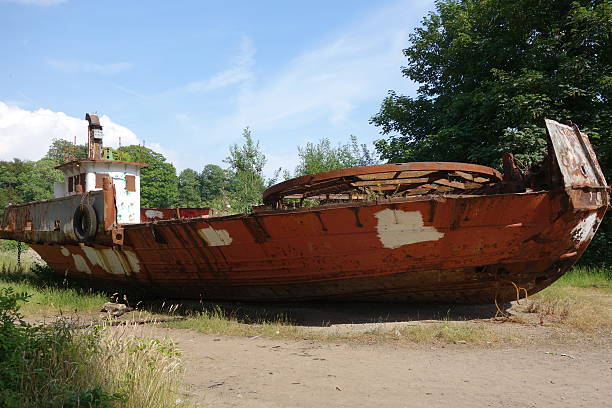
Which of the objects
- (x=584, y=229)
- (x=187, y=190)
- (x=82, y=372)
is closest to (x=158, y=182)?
(x=187, y=190)

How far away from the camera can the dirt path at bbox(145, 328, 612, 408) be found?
3.24 metres

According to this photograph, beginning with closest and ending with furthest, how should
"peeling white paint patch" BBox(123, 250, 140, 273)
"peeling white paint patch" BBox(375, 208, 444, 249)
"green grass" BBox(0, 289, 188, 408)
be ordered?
"green grass" BBox(0, 289, 188, 408) → "peeling white paint patch" BBox(375, 208, 444, 249) → "peeling white paint patch" BBox(123, 250, 140, 273)

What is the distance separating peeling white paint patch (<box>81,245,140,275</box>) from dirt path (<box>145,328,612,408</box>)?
3673 millimetres

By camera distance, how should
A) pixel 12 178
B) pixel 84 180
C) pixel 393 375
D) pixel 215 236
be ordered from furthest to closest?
pixel 12 178, pixel 84 180, pixel 215 236, pixel 393 375

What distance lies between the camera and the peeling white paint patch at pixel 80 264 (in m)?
9.58

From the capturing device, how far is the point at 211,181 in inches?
3364

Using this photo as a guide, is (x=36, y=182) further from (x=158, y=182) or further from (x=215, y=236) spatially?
(x=215, y=236)

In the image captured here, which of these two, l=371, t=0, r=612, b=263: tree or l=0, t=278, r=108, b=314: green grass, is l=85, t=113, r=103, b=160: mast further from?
l=371, t=0, r=612, b=263: tree

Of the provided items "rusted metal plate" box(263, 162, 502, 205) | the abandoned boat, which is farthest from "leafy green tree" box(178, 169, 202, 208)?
"rusted metal plate" box(263, 162, 502, 205)

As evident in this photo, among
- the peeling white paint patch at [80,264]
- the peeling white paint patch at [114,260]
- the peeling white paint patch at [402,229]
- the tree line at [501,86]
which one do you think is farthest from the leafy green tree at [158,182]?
the peeling white paint patch at [402,229]

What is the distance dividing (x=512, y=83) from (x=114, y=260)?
10.6 meters

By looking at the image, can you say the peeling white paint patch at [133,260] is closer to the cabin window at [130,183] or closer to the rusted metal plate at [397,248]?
the rusted metal plate at [397,248]

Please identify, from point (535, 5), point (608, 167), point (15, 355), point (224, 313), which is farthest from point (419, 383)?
point (535, 5)

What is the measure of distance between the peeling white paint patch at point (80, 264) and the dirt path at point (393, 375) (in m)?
5.63
